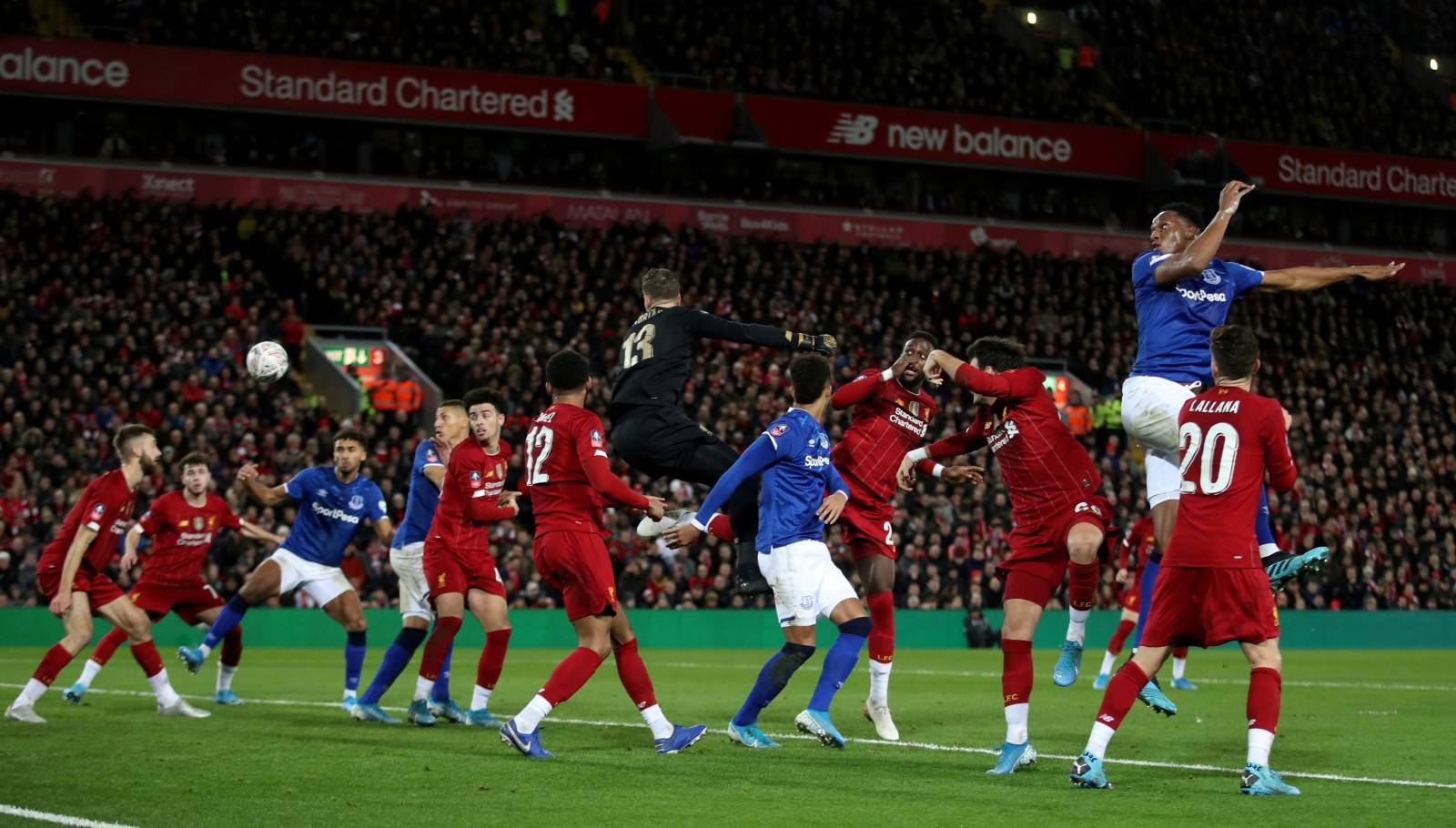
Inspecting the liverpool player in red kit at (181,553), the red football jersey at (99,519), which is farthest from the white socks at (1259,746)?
the liverpool player in red kit at (181,553)

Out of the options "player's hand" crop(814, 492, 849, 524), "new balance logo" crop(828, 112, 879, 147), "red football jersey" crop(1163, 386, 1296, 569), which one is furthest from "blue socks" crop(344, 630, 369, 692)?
"new balance logo" crop(828, 112, 879, 147)

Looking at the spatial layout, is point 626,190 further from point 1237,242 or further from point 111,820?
point 111,820

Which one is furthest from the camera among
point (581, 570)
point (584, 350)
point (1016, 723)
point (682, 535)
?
point (584, 350)

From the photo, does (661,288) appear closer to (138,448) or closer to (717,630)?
(138,448)

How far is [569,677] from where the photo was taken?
10156 millimetres

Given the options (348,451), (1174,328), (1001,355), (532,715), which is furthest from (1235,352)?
(348,451)

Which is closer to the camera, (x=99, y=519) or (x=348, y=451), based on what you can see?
(x=99, y=519)

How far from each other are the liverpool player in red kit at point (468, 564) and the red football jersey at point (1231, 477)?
5.71m

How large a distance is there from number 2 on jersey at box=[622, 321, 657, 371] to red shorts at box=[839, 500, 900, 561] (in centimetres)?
224

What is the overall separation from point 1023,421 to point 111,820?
583 centimetres

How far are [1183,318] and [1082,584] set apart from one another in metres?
1.87

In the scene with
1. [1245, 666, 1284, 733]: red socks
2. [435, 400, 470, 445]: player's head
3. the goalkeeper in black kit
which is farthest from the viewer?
[435, 400, 470, 445]: player's head

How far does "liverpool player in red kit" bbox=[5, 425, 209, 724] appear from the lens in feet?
42.1

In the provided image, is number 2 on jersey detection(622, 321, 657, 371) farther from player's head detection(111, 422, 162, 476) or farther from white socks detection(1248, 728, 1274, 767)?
white socks detection(1248, 728, 1274, 767)
